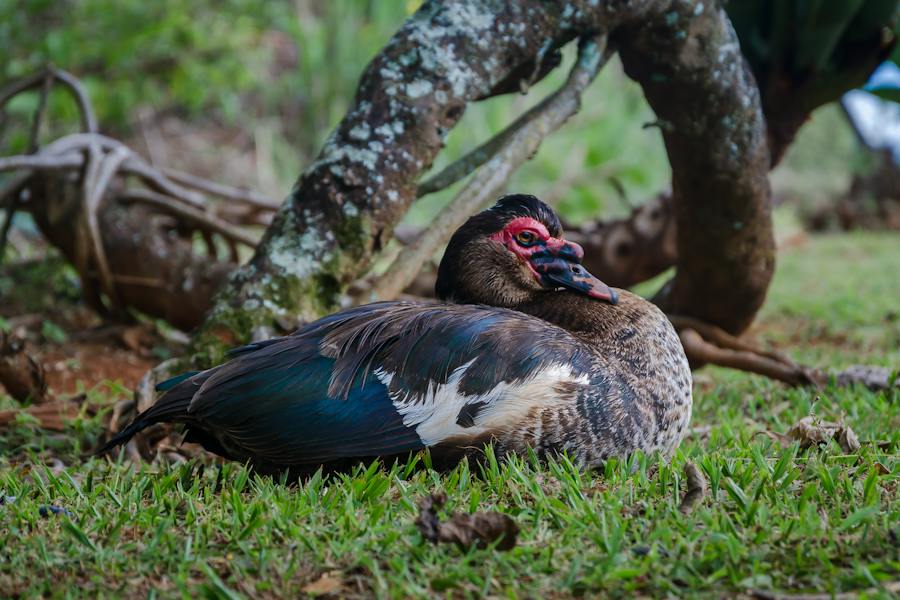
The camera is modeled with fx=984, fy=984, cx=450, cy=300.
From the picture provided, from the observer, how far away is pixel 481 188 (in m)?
3.79

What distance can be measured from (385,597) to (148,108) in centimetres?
1093

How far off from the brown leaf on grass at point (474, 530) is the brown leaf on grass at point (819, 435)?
1.30 m

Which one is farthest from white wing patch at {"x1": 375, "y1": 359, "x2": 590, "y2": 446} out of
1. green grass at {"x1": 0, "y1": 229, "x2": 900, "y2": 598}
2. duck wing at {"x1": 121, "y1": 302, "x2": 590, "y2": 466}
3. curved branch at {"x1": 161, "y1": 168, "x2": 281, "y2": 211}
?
curved branch at {"x1": 161, "y1": 168, "x2": 281, "y2": 211}

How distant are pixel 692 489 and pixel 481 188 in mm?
1647

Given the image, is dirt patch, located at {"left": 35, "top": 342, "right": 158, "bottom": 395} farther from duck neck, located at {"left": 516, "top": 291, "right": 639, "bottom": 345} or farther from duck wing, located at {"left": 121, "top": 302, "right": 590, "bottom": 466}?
duck neck, located at {"left": 516, "top": 291, "right": 639, "bottom": 345}

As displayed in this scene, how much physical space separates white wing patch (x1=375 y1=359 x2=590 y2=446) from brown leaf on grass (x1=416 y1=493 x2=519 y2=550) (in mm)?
567

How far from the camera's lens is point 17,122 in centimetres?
951

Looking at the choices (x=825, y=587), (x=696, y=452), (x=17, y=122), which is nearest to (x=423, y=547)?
(x=825, y=587)

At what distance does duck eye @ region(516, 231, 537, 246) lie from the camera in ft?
11.1

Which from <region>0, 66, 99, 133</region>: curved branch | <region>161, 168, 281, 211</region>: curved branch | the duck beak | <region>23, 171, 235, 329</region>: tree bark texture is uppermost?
<region>0, 66, 99, 133</region>: curved branch

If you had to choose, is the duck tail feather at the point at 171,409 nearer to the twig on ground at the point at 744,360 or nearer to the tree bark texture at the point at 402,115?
the tree bark texture at the point at 402,115

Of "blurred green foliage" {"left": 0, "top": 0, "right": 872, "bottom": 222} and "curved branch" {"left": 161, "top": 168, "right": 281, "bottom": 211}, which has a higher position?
"blurred green foliage" {"left": 0, "top": 0, "right": 872, "bottom": 222}

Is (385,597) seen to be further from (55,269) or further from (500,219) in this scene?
(55,269)

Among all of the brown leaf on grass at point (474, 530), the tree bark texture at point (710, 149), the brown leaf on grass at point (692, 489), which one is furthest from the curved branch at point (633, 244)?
the brown leaf on grass at point (474, 530)
